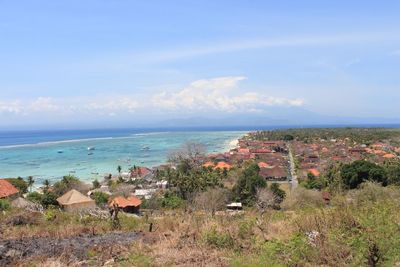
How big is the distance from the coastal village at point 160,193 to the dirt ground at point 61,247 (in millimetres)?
58

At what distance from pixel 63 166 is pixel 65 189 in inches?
1347

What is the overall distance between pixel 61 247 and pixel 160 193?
119ft

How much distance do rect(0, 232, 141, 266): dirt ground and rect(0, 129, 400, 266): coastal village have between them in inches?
2.3

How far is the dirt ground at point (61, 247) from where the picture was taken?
6.28 metres

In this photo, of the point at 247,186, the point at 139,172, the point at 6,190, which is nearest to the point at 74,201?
the point at 6,190

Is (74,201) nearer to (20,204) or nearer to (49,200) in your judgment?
(49,200)

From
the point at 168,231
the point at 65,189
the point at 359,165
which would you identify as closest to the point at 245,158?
the point at 359,165

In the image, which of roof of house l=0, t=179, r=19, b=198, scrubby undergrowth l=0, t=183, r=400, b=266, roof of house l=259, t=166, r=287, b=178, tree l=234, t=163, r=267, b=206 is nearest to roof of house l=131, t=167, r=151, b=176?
roof of house l=259, t=166, r=287, b=178

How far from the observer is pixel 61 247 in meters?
6.80

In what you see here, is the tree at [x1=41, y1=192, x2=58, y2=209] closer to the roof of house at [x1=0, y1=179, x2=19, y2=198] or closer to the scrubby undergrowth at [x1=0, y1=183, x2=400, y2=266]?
the roof of house at [x1=0, y1=179, x2=19, y2=198]

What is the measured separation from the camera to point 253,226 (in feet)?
24.5

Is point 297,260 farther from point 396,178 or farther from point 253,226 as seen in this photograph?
point 396,178

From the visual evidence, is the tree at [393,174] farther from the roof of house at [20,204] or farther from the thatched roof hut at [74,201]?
the roof of house at [20,204]

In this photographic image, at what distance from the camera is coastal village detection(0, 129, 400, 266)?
11.0 m
